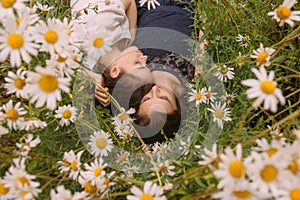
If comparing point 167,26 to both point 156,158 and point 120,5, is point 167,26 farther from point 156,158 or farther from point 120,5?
point 156,158

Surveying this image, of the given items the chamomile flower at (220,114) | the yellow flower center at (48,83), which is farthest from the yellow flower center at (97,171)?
the chamomile flower at (220,114)

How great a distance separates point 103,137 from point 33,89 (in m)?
0.45

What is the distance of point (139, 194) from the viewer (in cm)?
83

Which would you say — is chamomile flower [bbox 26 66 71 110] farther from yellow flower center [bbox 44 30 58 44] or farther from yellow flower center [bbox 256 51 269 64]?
yellow flower center [bbox 256 51 269 64]

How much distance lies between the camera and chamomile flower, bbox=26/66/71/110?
0.79m

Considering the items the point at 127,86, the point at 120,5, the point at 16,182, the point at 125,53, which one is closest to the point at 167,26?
the point at 120,5

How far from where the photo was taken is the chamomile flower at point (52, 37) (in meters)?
0.85

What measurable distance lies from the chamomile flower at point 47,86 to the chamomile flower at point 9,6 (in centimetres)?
16

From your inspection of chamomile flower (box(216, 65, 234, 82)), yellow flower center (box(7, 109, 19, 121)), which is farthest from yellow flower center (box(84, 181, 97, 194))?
chamomile flower (box(216, 65, 234, 82))

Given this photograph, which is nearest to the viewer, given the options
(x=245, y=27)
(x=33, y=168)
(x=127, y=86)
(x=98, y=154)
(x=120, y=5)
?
(x=33, y=168)

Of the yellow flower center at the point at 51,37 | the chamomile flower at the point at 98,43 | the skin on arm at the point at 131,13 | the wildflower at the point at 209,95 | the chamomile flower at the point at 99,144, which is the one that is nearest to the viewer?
the yellow flower center at the point at 51,37

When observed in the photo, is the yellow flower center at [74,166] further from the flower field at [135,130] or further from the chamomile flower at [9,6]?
the chamomile flower at [9,6]

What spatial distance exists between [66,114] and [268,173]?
68cm

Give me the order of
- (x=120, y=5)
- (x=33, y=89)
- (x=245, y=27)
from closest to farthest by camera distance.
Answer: (x=33, y=89), (x=245, y=27), (x=120, y=5)
